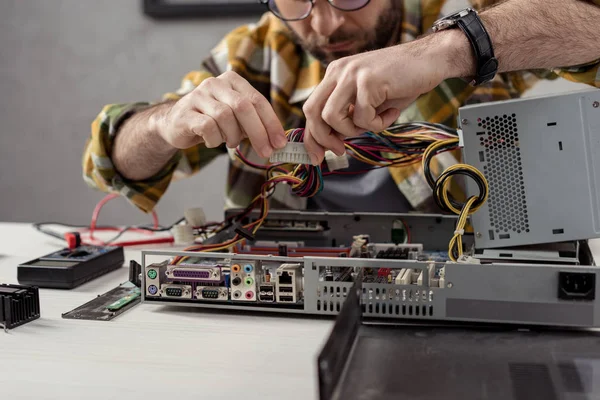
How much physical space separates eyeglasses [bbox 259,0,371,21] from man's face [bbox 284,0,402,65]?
0.06ft

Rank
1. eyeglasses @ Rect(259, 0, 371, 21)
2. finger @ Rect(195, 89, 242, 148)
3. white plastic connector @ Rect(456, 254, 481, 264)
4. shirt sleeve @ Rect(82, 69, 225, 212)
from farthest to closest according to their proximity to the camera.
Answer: shirt sleeve @ Rect(82, 69, 225, 212)
eyeglasses @ Rect(259, 0, 371, 21)
finger @ Rect(195, 89, 242, 148)
white plastic connector @ Rect(456, 254, 481, 264)

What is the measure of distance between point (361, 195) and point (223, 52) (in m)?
0.58

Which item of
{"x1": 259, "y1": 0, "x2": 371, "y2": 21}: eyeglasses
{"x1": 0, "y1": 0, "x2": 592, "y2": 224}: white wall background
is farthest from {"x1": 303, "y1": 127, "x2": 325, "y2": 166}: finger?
{"x1": 0, "y1": 0, "x2": 592, "y2": 224}: white wall background

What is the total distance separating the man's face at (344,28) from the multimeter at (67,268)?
703 mm

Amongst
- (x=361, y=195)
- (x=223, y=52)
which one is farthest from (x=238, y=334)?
(x=223, y=52)

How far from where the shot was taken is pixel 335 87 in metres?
0.84

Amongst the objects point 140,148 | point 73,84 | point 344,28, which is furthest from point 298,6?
point 73,84

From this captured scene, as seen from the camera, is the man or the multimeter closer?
the man

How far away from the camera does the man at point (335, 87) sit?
859mm

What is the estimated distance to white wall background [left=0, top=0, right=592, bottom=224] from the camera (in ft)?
8.39

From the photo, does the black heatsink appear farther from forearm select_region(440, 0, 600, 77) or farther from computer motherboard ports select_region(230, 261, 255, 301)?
forearm select_region(440, 0, 600, 77)

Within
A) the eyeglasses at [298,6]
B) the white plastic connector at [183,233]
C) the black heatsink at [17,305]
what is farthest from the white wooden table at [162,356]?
the eyeglasses at [298,6]

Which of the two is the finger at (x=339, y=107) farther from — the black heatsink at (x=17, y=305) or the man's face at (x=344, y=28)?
the man's face at (x=344, y=28)

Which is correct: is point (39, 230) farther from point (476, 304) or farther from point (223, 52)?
point (476, 304)
